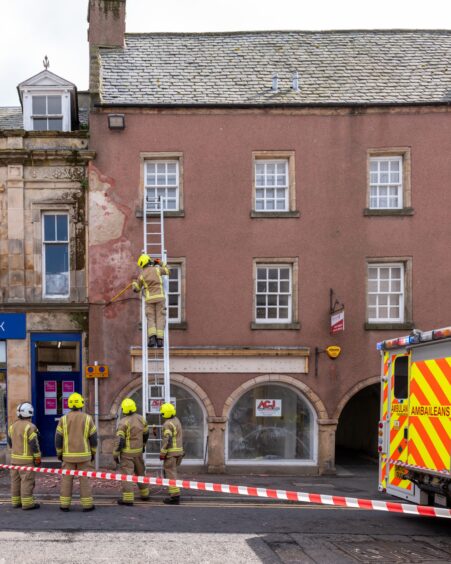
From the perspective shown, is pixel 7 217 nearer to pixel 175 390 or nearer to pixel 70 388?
pixel 70 388

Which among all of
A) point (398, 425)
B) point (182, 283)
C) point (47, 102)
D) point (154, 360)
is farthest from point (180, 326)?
point (47, 102)

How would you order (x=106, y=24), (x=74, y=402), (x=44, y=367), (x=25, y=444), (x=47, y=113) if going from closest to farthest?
(x=74, y=402) → (x=25, y=444) → (x=44, y=367) → (x=47, y=113) → (x=106, y=24)

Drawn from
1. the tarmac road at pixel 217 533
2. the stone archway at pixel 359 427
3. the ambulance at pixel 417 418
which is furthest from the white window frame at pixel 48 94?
the stone archway at pixel 359 427

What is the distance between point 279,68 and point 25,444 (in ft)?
38.9

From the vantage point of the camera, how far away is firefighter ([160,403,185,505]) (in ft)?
37.7

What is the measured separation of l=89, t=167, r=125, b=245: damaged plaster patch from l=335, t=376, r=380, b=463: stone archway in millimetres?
8040

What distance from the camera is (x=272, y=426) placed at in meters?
15.9

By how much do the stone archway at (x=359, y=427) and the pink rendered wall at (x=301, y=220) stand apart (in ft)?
10.7

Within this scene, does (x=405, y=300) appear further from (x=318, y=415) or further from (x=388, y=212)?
(x=318, y=415)

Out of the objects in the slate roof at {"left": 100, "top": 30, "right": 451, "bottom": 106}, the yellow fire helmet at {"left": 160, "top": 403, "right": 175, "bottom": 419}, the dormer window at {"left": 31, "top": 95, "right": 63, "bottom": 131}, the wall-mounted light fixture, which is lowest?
the yellow fire helmet at {"left": 160, "top": 403, "right": 175, "bottom": 419}

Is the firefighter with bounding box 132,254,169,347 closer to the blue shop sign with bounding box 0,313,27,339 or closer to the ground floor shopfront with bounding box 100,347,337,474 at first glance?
the ground floor shopfront with bounding box 100,347,337,474

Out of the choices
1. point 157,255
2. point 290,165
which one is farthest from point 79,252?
point 290,165

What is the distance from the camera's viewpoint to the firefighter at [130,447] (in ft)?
37.1

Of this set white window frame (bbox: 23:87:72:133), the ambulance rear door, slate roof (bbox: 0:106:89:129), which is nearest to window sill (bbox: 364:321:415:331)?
the ambulance rear door
